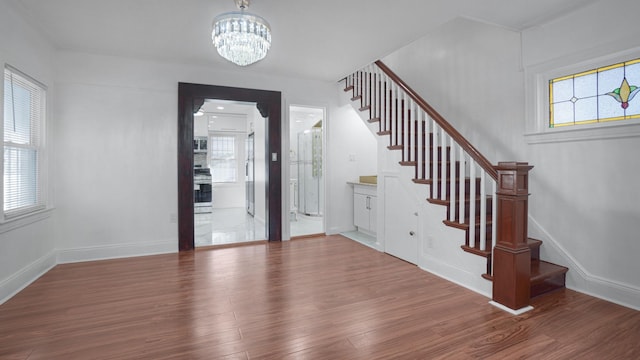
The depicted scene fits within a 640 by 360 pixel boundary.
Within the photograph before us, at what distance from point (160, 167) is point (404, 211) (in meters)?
3.24

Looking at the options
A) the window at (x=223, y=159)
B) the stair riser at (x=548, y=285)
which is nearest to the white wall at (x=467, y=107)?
the stair riser at (x=548, y=285)

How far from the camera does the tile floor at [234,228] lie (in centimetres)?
482

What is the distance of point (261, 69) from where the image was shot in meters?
4.41

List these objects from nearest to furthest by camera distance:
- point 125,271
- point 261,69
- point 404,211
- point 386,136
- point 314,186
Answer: point 125,271 < point 404,211 < point 386,136 < point 261,69 < point 314,186

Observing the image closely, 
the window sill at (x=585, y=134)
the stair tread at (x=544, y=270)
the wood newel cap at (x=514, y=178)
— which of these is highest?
the window sill at (x=585, y=134)

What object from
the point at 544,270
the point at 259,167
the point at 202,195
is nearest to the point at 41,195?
the point at 259,167

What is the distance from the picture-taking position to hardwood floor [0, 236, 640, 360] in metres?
1.92

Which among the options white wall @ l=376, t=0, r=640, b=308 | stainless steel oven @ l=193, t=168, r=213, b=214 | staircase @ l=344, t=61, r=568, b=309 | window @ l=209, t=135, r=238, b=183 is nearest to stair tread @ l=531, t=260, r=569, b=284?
staircase @ l=344, t=61, r=568, b=309

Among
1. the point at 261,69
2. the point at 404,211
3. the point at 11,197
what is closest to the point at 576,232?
the point at 404,211

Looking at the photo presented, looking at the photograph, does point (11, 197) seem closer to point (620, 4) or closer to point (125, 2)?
point (125, 2)

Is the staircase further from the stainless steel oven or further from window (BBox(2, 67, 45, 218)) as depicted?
the stainless steel oven

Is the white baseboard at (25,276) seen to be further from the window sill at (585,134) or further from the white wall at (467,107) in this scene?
the window sill at (585,134)

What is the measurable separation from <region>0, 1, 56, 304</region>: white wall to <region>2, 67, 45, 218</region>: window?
0.12m

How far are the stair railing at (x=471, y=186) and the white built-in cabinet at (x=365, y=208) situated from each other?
115cm
